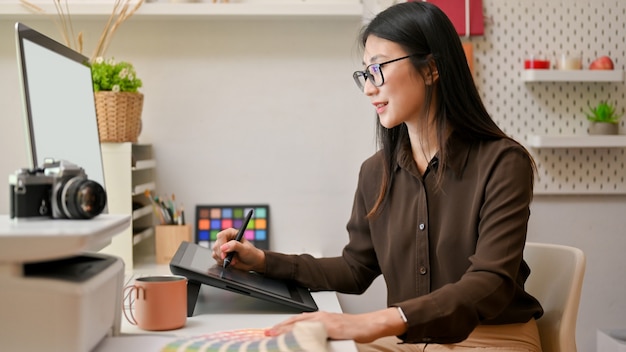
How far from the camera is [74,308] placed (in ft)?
2.76

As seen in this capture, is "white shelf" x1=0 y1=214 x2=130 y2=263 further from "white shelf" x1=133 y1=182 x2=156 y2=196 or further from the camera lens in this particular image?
"white shelf" x1=133 y1=182 x2=156 y2=196

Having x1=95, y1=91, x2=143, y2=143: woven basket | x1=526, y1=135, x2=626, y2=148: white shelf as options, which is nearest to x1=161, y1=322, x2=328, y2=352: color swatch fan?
x1=95, y1=91, x2=143, y2=143: woven basket

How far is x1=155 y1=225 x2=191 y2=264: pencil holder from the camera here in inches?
84.8

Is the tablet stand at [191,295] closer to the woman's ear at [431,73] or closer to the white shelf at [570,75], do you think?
the woman's ear at [431,73]

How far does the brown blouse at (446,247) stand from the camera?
1157 millimetres

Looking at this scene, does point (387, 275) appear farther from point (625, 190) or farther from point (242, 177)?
point (625, 190)

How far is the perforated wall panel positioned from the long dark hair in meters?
0.91

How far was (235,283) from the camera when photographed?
1.27 meters

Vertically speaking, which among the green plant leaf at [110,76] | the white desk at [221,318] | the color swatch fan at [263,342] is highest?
the green plant leaf at [110,76]

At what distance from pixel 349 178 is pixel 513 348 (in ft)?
3.51

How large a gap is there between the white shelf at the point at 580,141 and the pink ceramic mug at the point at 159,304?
1.43m

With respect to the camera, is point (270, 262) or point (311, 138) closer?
point (270, 262)

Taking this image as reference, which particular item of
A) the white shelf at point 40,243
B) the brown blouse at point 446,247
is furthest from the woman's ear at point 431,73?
the white shelf at point 40,243

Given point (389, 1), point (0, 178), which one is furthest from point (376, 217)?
point (0, 178)
